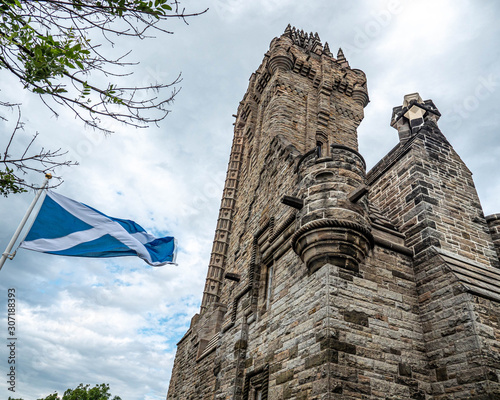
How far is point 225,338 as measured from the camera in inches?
384

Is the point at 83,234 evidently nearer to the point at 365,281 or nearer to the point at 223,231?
the point at 365,281

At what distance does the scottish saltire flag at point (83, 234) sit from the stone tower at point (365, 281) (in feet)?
9.33

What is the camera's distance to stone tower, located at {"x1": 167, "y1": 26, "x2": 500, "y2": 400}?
5.70 meters

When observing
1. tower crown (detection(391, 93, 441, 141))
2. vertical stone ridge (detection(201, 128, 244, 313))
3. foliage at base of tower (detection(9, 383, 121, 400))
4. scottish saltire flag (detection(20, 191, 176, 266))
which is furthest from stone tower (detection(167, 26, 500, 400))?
foliage at base of tower (detection(9, 383, 121, 400))

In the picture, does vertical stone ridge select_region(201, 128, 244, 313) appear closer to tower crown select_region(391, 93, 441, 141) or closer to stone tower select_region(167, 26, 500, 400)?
stone tower select_region(167, 26, 500, 400)

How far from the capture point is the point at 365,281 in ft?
21.6

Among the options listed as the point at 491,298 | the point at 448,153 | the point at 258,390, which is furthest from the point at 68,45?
the point at 448,153

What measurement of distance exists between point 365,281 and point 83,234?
6.10 metres

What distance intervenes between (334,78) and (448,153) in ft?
32.1

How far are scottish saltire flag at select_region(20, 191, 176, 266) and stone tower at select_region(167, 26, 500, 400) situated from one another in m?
2.84

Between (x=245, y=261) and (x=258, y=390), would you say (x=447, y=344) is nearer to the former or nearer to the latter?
(x=258, y=390)

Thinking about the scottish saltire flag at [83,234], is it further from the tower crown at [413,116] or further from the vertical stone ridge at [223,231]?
the vertical stone ridge at [223,231]

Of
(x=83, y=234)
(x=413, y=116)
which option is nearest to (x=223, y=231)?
(x=413, y=116)

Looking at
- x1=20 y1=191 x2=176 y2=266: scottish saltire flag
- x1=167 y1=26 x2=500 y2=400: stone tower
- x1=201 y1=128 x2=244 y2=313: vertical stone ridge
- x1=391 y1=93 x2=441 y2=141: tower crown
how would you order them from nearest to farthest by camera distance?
x1=167 y1=26 x2=500 y2=400: stone tower → x1=20 y1=191 x2=176 y2=266: scottish saltire flag → x1=391 y1=93 x2=441 y2=141: tower crown → x1=201 y1=128 x2=244 y2=313: vertical stone ridge
